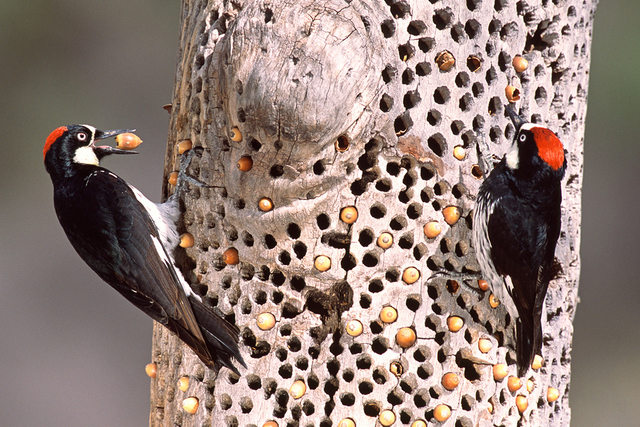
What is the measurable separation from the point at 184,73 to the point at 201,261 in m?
0.64

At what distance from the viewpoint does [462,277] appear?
2.37m

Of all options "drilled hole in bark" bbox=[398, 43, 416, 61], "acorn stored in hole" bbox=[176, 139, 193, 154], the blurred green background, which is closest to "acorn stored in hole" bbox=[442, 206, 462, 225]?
"drilled hole in bark" bbox=[398, 43, 416, 61]

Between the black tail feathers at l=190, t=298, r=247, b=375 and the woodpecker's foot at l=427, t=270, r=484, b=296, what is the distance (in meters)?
0.61

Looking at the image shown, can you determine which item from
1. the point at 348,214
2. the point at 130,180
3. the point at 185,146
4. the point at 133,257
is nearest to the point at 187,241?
the point at 133,257

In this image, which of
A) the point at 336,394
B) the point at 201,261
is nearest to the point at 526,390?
the point at 336,394

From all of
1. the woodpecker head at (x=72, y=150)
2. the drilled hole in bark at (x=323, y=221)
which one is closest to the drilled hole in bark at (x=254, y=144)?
the drilled hole in bark at (x=323, y=221)

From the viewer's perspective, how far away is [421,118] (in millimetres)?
2363

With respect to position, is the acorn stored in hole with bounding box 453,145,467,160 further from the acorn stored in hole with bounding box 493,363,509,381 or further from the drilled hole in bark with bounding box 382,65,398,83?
the acorn stored in hole with bounding box 493,363,509,381

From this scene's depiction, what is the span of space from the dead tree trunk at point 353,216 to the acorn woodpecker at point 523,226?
2.2 inches

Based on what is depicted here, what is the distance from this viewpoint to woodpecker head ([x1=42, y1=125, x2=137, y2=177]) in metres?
2.91

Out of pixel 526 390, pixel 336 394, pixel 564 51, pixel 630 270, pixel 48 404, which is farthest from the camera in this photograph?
pixel 630 270

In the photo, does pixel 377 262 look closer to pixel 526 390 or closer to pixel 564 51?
pixel 526 390

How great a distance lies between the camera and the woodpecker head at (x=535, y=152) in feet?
7.70

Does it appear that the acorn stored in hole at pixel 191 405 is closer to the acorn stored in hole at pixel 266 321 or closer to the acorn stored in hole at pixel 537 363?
the acorn stored in hole at pixel 266 321
